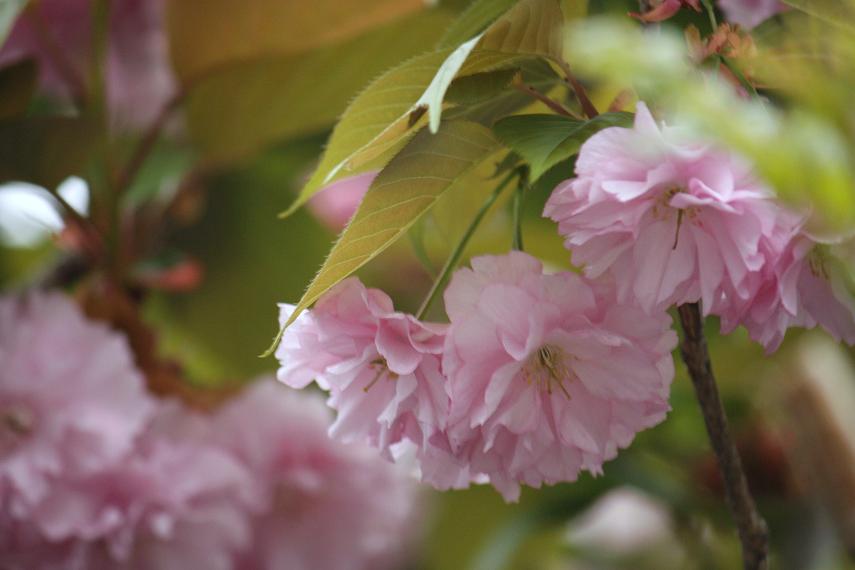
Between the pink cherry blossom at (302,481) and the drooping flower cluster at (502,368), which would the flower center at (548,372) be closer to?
the drooping flower cluster at (502,368)

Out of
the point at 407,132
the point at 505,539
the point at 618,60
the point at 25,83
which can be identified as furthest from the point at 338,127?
the point at 505,539

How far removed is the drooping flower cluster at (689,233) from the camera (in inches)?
10.3

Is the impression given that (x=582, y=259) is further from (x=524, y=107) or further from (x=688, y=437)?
(x=688, y=437)

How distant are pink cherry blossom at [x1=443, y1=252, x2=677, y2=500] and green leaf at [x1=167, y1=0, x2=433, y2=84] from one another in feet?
1.25

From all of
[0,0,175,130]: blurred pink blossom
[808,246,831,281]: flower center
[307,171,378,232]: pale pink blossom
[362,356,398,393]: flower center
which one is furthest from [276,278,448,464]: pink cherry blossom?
[307,171,378,232]: pale pink blossom

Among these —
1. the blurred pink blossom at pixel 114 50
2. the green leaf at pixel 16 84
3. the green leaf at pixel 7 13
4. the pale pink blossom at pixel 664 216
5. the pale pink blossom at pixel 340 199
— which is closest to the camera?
the pale pink blossom at pixel 664 216

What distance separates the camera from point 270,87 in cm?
70

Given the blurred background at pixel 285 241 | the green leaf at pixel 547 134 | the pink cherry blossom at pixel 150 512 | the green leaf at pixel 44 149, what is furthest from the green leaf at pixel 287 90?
the green leaf at pixel 547 134

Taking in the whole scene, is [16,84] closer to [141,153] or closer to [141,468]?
[141,153]

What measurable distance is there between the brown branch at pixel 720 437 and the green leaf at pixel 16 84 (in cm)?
45

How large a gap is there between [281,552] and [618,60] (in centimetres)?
55

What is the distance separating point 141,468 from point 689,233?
0.38m

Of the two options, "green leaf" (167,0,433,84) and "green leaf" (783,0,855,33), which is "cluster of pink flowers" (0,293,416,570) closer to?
"green leaf" (167,0,433,84)

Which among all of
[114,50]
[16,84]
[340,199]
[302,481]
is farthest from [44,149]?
[340,199]
